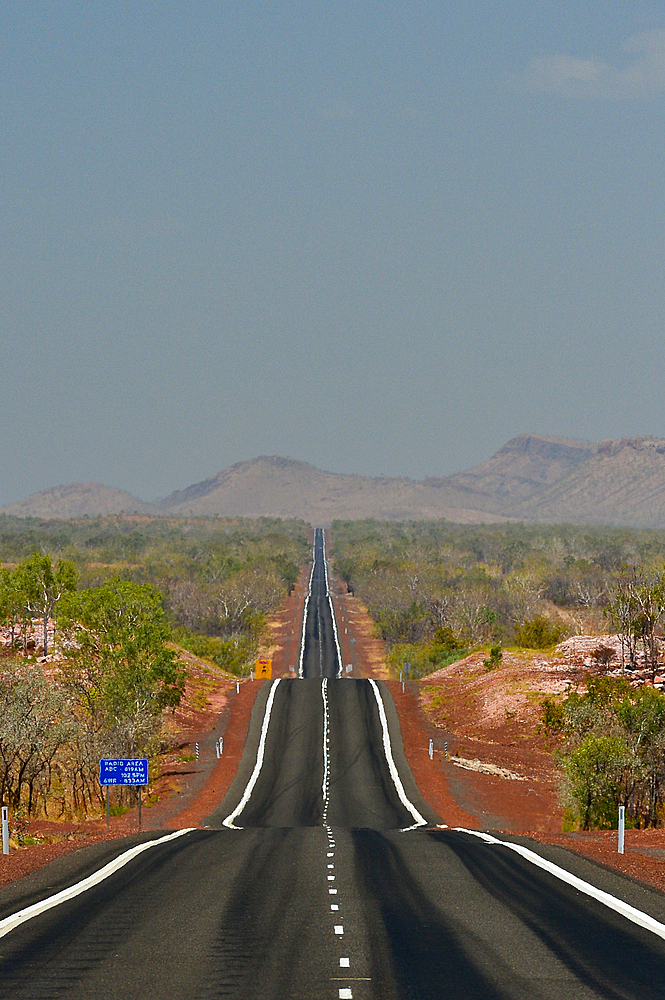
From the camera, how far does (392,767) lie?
50.2 meters

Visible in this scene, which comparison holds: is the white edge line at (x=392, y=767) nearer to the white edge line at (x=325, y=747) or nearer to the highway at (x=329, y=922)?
the white edge line at (x=325, y=747)

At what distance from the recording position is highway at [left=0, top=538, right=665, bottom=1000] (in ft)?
38.3

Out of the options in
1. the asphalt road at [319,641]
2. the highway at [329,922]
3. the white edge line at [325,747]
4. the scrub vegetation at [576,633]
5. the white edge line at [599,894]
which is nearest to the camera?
the highway at [329,922]

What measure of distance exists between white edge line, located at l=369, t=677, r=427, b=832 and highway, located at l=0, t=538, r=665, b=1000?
43.4 ft

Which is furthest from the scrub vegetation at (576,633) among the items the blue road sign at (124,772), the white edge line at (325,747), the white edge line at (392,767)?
the blue road sign at (124,772)

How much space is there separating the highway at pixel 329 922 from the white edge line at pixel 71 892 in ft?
0.18

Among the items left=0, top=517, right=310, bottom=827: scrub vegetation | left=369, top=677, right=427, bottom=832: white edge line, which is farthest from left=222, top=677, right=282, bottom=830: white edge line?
left=369, top=677, right=427, bottom=832: white edge line

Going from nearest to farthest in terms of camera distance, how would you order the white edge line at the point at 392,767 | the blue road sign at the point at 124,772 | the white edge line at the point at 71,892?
the white edge line at the point at 71,892 < the blue road sign at the point at 124,772 < the white edge line at the point at 392,767

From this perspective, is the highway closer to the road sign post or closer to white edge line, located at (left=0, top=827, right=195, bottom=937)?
white edge line, located at (left=0, top=827, right=195, bottom=937)

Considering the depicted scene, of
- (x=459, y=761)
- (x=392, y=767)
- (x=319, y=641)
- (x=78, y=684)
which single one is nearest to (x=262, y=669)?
(x=78, y=684)

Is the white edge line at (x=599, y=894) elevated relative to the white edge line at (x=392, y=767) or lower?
elevated

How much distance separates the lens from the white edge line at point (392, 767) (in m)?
39.6

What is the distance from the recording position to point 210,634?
113 m

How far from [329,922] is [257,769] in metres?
36.5
